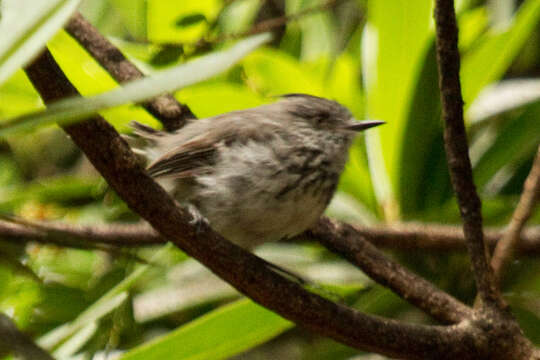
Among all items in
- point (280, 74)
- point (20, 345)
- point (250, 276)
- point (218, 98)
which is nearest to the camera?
point (20, 345)

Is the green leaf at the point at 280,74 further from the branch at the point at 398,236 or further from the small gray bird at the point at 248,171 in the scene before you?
the branch at the point at 398,236

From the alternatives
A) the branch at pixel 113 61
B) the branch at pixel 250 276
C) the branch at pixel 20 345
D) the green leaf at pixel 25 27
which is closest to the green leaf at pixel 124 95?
the green leaf at pixel 25 27

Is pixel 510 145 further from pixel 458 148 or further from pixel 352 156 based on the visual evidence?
pixel 458 148

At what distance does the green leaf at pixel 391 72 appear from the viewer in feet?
7.49

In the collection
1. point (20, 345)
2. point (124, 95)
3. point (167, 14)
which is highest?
point (124, 95)

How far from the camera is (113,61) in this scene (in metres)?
1.93

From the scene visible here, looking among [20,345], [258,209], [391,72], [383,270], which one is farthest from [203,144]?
[20,345]

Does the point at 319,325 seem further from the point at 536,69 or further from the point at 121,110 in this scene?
the point at 536,69

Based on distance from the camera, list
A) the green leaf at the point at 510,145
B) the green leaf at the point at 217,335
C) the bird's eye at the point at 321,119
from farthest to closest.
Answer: the green leaf at the point at 510,145 < the bird's eye at the point at 321,119 < the green leaf at the point at 217,335

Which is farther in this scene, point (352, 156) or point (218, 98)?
point (352, 156)

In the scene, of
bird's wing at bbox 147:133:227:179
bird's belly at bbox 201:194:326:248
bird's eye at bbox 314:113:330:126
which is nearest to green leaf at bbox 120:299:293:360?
bird's belly at bbox 201:194:326:248

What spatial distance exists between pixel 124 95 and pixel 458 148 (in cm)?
78

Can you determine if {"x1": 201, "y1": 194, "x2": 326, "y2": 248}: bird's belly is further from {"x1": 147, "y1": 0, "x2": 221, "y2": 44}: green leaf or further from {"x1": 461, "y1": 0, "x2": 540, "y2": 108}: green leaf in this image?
{"x1": 147, "y1": 0, "x2": 221, "y2": 44}: green leaf

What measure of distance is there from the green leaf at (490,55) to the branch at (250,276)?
0.90 m
